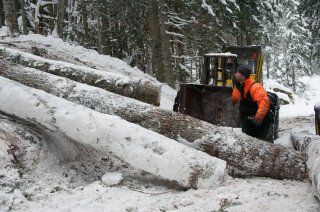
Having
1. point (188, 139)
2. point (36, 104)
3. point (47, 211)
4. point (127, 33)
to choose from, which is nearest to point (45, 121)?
point (36, 104)

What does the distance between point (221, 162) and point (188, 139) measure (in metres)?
0.64

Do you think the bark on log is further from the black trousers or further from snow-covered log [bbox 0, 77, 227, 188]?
the black trousers

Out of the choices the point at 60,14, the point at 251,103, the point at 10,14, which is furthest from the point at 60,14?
the point at 251,103

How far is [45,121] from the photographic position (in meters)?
4.96

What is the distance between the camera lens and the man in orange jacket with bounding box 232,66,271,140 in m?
5.86

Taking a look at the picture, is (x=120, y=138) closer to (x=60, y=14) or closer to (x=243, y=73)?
(x=243, y=73)

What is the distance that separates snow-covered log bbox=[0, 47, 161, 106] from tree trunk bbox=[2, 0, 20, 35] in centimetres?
412

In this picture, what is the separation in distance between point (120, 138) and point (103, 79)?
6.69ft

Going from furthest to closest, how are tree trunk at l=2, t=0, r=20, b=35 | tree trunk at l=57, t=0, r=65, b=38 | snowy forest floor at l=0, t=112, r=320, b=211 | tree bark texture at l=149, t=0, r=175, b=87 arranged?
1. tree trunk at l=57, t=0, r=65, b=38
2. tree bark texture at l=149, t=0, r=175, b=87
3. tree trunk at l=2, t=0, r=20, b=35
4. snowy forest floor at l=0, t=112, r=320, b=211

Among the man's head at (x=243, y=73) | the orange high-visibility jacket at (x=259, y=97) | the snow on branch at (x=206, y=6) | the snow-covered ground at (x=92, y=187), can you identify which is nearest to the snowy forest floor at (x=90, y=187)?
the snow-covered ground at (x=92, y=187)

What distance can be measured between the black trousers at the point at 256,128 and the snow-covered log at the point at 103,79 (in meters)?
1.60

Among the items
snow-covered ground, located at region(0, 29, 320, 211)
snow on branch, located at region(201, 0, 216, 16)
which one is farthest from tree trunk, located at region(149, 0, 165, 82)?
snow-covered ground, located at region(0, 29, 320, 211)

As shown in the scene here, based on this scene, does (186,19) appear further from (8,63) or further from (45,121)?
(45,121)

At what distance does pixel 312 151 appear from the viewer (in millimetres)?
4801
